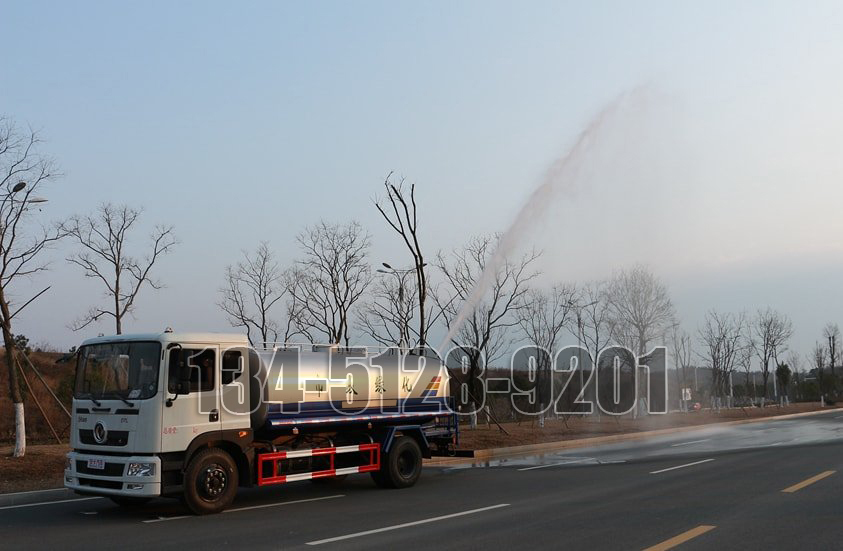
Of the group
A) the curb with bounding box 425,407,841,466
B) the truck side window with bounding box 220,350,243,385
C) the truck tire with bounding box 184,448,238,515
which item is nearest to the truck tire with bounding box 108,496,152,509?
the truck tire with bounding box 184,448,238,515

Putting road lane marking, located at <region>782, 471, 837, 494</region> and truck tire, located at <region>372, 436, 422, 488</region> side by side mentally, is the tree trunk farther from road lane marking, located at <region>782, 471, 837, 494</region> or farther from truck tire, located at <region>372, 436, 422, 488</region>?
road lane marking, located at <region>782, 471, 837, 494</region>

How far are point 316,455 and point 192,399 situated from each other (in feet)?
9.19

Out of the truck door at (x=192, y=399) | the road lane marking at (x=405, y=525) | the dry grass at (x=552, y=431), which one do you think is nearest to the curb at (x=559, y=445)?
the dry grass at (x=552, y=431)

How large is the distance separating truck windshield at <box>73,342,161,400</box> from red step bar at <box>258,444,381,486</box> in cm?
237

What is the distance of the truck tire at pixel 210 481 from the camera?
478 inches

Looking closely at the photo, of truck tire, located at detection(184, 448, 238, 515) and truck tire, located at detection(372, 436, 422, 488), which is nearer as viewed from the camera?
truck tire, located at detection(184, 448, 238, 515)

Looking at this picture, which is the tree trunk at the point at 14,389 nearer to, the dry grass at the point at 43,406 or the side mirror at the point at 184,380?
the side mirror at the point at 184,380

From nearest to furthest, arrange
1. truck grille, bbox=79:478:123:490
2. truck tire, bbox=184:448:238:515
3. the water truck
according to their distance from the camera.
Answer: truck grille, bbox=79:478:123:490
the water truck
truck tire, bbox=184:448:238:515

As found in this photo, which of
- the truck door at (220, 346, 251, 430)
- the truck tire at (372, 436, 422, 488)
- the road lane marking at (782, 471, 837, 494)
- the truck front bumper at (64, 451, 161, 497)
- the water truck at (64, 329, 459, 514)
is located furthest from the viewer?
the truck tire at (372, 436, 422, 488)

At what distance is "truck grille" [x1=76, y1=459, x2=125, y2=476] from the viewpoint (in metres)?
11.9

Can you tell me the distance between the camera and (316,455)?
14180mm

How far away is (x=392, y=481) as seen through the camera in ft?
51.3

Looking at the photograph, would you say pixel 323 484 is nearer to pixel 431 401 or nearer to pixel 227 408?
pixel 431 401

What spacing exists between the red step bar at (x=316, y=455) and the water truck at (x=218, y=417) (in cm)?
2
